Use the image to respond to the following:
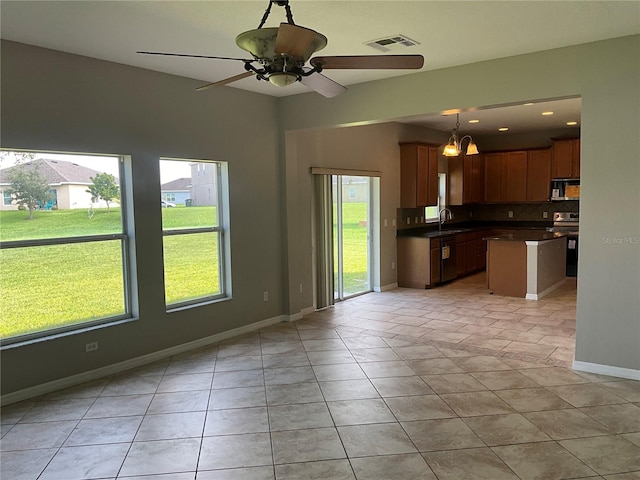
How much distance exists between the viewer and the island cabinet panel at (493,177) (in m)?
9.92

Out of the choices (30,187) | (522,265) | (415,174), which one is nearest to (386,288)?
(415,174)

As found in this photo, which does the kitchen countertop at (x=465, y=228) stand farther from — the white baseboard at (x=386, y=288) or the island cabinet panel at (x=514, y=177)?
the white baseboard at (x=386, y=288)

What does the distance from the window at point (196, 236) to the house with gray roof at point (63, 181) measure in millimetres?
758

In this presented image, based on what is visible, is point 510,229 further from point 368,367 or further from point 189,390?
point 189,390

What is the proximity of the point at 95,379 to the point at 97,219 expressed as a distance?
1.41 metres

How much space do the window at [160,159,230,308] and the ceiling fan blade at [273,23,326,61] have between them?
9.38 feet

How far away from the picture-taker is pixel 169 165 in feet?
16.0

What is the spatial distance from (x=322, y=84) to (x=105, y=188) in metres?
2.42

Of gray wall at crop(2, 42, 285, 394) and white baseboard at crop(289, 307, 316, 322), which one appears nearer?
gray wall at crop(2, 42, 285, 394)

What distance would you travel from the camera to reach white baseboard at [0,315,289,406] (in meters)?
3.75

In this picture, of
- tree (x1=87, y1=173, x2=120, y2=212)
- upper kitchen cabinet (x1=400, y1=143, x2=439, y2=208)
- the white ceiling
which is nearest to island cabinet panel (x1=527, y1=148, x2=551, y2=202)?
upper kitchen cabinet (x1=400, y1=143, x2=439, y2=208)

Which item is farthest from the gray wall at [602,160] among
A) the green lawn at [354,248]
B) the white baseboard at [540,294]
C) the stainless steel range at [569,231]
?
the stainless steel range at [569,231]

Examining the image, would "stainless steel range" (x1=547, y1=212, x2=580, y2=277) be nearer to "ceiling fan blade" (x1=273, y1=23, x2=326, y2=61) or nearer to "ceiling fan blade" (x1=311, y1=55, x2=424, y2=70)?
"ceiling fan blade" (x1=311, y1=55, x2=424, y2=70)

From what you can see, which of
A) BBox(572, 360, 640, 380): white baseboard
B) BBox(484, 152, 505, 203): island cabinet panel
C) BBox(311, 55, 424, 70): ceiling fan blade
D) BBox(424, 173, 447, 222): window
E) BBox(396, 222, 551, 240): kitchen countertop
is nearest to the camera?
BBox(311, 55, 424, 70): ceiling fan blade
